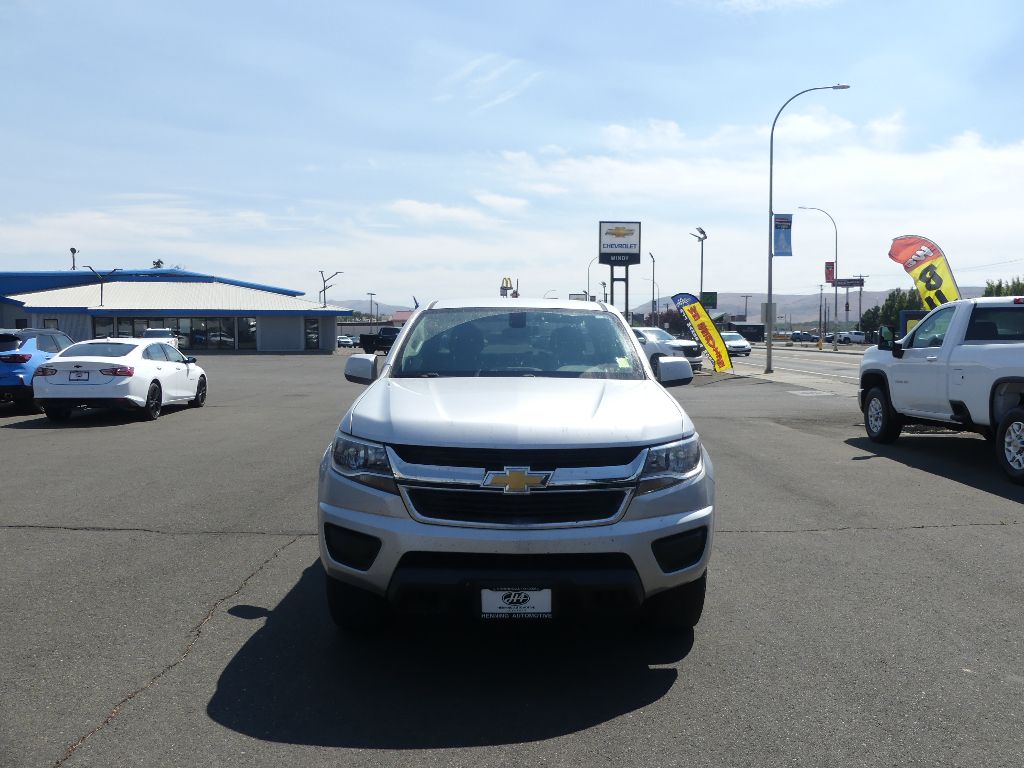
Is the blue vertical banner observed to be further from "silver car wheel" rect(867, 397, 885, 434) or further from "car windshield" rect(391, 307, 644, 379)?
"car windshield" rect(391, 307, 644, 379)

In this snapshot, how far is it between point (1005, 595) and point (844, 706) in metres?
2.25

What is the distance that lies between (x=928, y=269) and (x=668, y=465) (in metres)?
18.3

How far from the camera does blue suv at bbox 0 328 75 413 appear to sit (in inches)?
647

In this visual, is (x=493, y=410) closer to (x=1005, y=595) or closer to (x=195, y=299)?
(x=1005, y=595)

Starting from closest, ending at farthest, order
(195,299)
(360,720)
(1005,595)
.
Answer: (360,720) → (1005,595) → (195,299)

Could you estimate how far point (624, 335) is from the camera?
5883 millimetres

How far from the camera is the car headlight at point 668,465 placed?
4.09 m

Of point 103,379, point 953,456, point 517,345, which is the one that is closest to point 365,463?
point 517,345

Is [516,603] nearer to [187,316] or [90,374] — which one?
[90,374]

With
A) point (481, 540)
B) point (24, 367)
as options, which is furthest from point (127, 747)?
point (24, 367)

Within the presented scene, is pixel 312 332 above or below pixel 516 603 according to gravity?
above

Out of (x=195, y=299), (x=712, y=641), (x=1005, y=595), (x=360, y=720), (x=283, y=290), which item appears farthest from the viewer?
(x=283, y=290)

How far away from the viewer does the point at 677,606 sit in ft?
14.8

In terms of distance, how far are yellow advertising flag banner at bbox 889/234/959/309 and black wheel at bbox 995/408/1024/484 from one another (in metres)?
11.1
